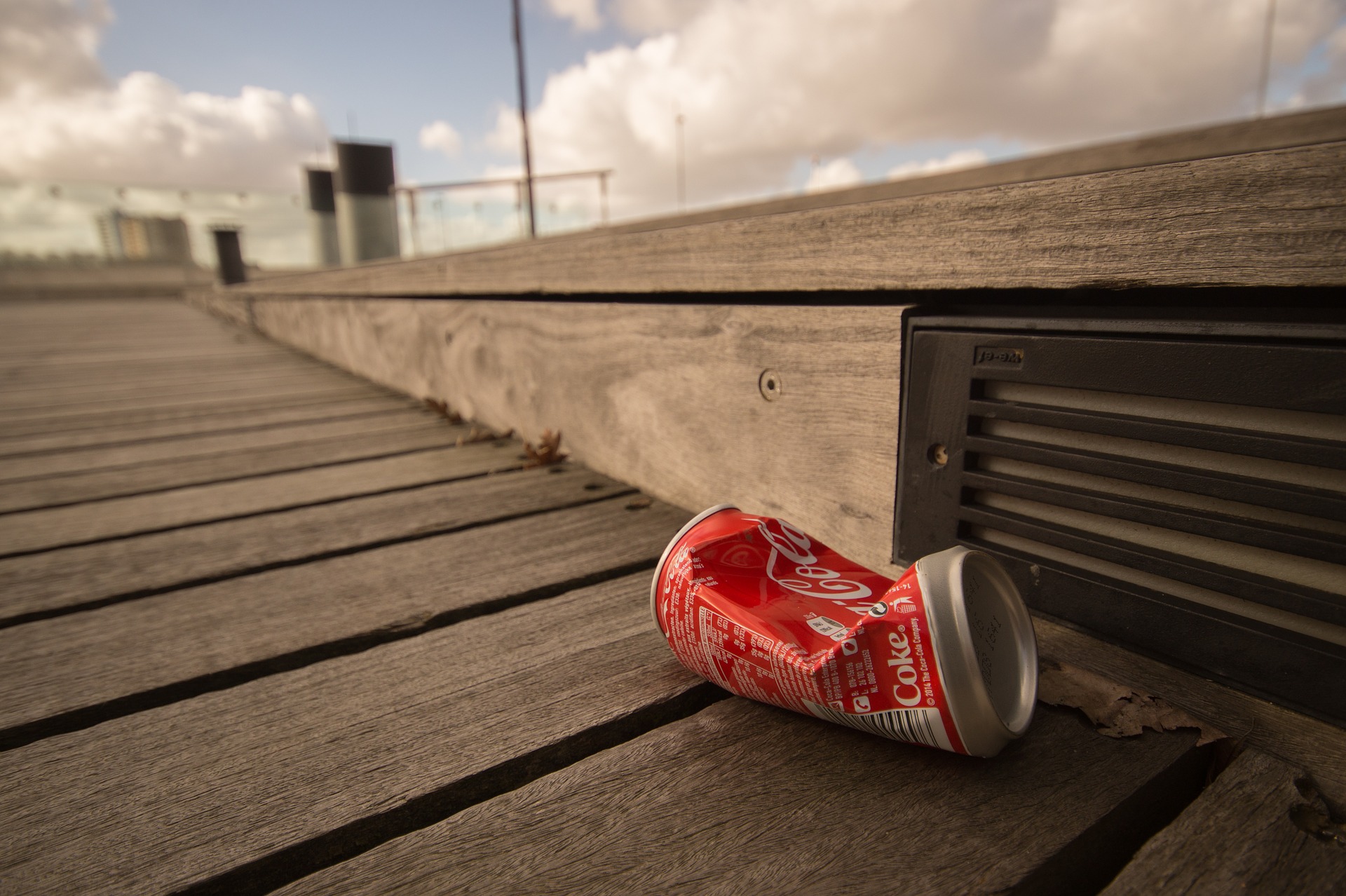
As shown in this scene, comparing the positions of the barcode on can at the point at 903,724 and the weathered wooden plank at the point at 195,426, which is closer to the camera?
the barcode on can at the point at 903,724

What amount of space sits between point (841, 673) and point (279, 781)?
486mm

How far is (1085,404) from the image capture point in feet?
2.20

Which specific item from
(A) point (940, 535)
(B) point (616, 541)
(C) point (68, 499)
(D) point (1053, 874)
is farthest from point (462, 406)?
(D) point (1053, 874)

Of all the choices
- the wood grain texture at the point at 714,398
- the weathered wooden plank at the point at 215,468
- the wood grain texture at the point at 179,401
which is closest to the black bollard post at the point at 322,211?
the wood grain texture at the point at 179,401

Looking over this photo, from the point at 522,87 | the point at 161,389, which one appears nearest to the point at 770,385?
the point at 161,389

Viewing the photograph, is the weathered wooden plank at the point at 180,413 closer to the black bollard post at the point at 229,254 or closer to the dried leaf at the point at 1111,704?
the dried leaf at the point at 1111,704

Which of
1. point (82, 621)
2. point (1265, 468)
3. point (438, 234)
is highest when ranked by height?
point (438, 234)

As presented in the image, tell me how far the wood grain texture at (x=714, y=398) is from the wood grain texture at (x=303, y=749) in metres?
0.31

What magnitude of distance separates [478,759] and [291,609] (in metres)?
0.46

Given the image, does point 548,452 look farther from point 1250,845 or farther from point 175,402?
point 175,402

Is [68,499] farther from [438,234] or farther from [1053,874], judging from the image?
[438,234]

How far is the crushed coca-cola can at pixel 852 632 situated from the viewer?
53 centimetres

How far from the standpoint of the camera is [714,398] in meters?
1.09

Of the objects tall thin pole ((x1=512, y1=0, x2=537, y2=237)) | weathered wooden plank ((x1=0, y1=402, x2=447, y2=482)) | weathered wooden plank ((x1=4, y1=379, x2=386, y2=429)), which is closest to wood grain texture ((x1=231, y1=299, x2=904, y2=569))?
weathered wooden plank ((x1=0, y1=402, x2=447, y2=482))
